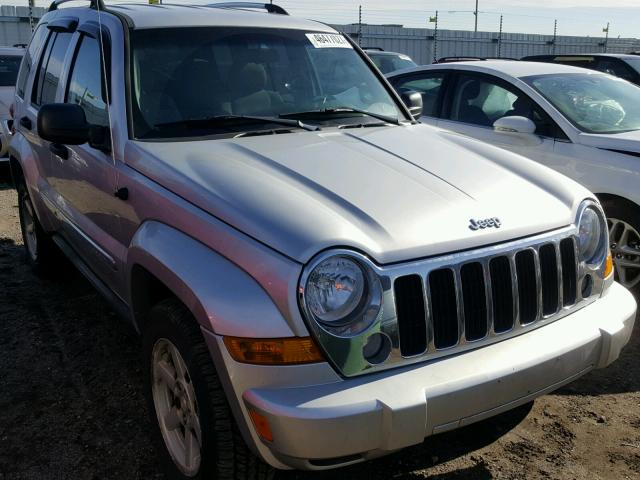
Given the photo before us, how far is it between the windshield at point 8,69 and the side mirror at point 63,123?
7.61m

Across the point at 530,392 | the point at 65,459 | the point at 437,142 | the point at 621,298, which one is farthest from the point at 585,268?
the point at 65,459

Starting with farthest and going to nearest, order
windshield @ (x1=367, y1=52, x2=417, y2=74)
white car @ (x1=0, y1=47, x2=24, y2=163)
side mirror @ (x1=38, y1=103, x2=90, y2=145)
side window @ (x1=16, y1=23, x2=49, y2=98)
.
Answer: windshield @ (x1=367, y1=52, x2=417, y2=74) < white car @ (x1=0, y1=47, x2=24, y2=163) < side window @ (x1=16, y1=23, x2=49, y2=98) < side mirror @ (x1=38, y1=103, x2=90, y2=145)

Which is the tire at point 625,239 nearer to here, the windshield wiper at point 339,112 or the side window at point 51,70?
the windshield wiper at point 339,112

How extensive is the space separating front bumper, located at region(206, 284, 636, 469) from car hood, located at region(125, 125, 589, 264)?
410 mm

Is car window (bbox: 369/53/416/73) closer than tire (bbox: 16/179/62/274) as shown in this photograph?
No

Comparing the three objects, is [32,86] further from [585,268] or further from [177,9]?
[585,268]

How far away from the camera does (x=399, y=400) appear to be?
7.10ft

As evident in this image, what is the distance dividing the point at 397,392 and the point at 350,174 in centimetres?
102

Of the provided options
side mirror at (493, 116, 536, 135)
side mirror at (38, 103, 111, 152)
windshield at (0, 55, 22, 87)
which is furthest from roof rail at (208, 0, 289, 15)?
windshield at (0, 55, 22, 87)

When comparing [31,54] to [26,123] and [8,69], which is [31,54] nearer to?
[26,123]

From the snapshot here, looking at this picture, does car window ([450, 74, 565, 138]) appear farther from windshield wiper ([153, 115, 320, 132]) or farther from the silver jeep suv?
windshield wiper ([153, 115, 320, 132])

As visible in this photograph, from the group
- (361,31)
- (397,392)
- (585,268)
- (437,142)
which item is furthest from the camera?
(361,31)

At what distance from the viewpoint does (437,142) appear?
137 inches

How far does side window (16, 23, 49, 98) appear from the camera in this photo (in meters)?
4.98
